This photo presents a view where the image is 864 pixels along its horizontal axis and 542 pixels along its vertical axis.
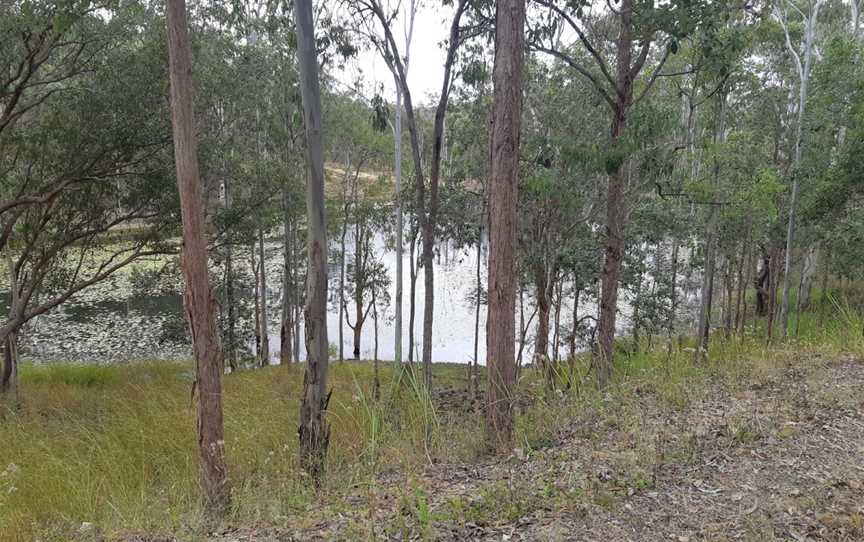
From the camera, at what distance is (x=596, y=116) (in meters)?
13.1

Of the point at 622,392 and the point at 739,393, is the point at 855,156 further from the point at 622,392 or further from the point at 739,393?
the point at 622,392

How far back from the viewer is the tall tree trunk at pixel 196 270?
13.3ft

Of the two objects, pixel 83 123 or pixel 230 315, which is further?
pixel 230 315

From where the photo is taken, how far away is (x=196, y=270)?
415cm

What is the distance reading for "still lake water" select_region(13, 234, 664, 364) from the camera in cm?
1902

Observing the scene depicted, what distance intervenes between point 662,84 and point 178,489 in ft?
60.5

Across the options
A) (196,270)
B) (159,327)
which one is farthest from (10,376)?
(196,270)

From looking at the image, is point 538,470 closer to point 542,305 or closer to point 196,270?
point 196,270

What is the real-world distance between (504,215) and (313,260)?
5.71 feet

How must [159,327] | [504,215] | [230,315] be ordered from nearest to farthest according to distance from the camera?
[504,215]
[230,315]
[159,327]

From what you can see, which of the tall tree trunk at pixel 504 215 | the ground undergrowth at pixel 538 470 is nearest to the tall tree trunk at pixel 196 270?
the ground undergrowth at pixel 538 470

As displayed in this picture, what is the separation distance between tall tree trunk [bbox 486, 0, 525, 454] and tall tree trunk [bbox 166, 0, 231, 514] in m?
2.25

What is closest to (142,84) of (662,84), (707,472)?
(707,472)

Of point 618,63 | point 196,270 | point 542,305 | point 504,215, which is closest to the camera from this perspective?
point 196,270
